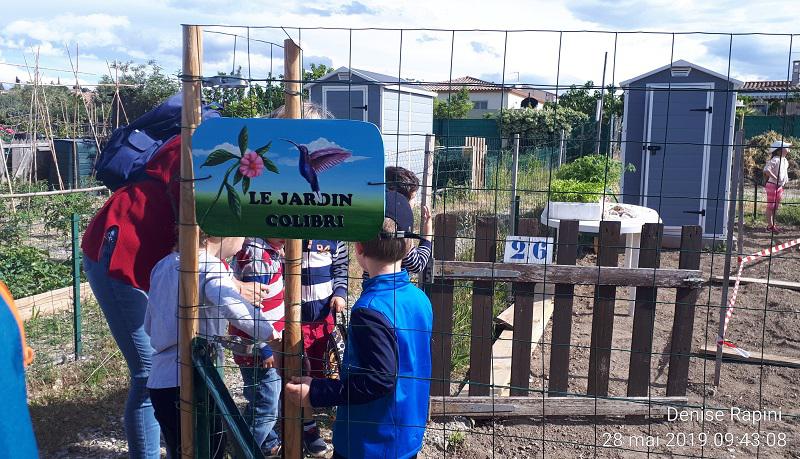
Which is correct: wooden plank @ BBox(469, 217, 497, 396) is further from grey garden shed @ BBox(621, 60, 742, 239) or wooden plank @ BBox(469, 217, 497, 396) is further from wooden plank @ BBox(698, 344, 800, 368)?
grey garden shed @ BBox(621, 60, 742, 239)

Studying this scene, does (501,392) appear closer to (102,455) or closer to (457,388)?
(457,388)

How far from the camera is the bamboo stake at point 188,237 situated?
2.21 m

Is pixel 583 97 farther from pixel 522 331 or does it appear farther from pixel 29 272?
pixel 29 272

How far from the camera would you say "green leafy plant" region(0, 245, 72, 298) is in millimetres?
6816

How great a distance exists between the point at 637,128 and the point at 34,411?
9.34 meters

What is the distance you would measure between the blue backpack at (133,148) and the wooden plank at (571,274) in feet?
6.22

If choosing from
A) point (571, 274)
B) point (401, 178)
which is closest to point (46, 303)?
point (401, 178)

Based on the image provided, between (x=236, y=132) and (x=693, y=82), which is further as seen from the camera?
(x=693, y=82)

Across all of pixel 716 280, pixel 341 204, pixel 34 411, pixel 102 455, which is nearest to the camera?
pixel 341 204

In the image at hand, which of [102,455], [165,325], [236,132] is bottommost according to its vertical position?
[102,455]

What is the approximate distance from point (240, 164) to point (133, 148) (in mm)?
1088

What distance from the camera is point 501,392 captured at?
450 centimetres

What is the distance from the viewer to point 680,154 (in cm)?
1087

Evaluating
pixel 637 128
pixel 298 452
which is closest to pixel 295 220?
pixel 298 452
